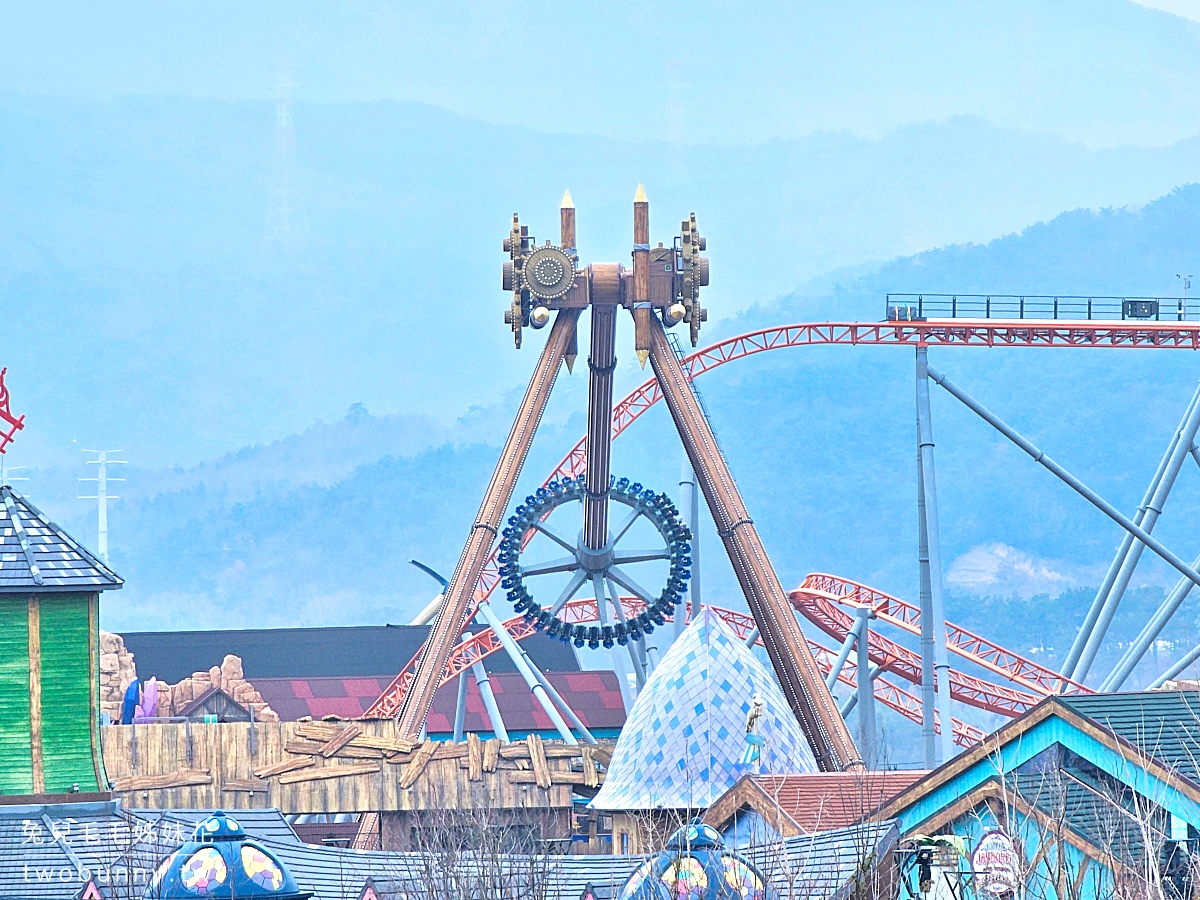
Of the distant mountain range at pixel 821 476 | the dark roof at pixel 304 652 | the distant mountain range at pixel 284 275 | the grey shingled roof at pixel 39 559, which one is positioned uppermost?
the distant mountain range at pixel 284 275

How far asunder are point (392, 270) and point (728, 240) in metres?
30.0

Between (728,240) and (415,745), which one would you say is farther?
(728,240)

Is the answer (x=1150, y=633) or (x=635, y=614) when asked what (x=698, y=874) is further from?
(x=635, y=614)

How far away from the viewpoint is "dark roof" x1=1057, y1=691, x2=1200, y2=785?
16.0 meters

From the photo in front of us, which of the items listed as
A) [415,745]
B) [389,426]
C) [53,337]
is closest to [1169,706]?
[415,745]

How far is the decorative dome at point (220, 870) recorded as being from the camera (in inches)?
648

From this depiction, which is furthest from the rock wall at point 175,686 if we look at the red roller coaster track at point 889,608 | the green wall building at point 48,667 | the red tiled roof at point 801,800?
the red tiled roof at point 801,800

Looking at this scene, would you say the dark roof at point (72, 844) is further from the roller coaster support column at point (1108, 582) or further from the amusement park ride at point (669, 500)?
the roller coaster support column at point (1108, 582)

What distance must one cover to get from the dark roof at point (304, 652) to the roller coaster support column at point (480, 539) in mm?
22828

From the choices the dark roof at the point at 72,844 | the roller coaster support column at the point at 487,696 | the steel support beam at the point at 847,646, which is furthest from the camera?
the roller coaster support column at the point at 487,696

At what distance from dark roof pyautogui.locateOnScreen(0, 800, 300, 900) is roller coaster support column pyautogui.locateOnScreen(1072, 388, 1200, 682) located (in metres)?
19.6

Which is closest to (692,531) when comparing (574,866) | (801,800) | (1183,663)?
(1183,663)

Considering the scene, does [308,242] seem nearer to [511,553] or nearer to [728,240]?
[728,240]

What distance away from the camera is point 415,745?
32.7 metres
